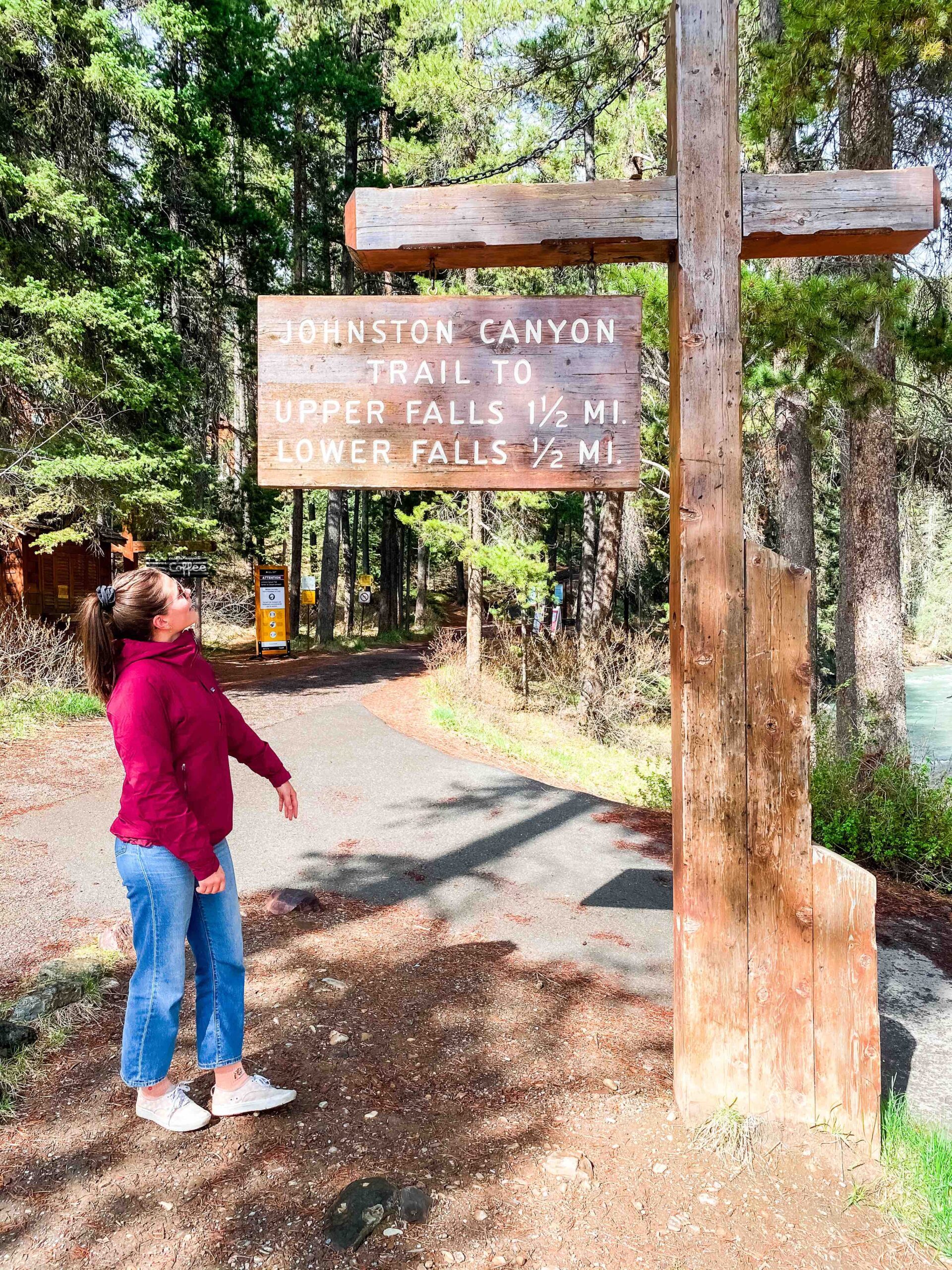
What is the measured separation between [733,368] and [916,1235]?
2.70m

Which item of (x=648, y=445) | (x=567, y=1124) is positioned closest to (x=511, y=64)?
(x=648, y=445)

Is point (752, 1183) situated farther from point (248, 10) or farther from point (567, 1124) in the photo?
point (248, 10)

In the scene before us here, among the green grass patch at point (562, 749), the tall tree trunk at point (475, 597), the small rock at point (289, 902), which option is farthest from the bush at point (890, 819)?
the tall tree trunk at point (475, 597)

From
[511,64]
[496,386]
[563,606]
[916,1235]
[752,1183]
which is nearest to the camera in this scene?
[916,1235]

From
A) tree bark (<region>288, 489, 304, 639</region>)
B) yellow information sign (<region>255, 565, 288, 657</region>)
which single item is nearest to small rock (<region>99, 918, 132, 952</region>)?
yellow information sign (<region>255, 565, 288, 657</region>)

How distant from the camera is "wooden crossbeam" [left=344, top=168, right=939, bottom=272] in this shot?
9.00 feet

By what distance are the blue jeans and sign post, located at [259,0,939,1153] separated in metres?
1.36

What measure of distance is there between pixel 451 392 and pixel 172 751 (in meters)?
1.49

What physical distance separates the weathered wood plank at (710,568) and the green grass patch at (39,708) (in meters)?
8.74

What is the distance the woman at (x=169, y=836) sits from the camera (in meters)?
2.62

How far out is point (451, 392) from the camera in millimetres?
2852

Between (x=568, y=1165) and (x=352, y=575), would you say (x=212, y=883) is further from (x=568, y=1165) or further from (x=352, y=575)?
(x=352, y=575)

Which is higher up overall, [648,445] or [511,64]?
[511,64]

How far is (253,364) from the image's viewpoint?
19.1m
